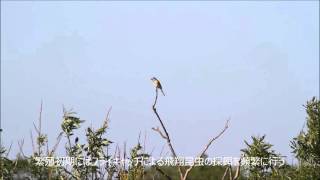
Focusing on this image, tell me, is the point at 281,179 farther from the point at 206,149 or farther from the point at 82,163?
the point at 82,163

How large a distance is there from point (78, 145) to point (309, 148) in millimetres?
4390

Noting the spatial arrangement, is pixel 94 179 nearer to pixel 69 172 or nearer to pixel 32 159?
pixel 69 172

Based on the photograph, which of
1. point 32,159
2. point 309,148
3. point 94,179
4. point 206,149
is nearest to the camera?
point 206,149

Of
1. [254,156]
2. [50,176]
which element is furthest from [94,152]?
[254,156]

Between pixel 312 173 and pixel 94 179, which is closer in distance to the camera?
pixel 94 179

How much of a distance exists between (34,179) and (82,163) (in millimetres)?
1344

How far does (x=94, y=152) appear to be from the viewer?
316 inches

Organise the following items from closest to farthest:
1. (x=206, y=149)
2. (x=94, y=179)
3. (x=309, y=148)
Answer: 1. (x=206, y=149)
2. (x=94, y=179)
3. (x=309, y=148)

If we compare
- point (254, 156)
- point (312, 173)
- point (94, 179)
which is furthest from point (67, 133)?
point (312, 173)

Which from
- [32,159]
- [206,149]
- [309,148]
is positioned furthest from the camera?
[309,148]

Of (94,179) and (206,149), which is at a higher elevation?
(206,149)

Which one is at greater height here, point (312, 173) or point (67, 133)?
point (67, 133)

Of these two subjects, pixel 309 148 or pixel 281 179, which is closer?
pixel 281 179

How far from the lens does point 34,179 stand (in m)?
8.94
